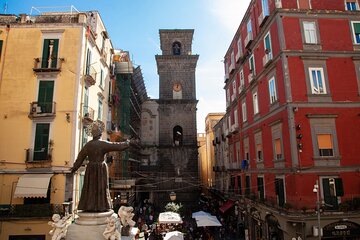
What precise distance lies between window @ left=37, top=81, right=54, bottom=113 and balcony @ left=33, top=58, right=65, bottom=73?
0.85m

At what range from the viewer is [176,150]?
3744 centimetres

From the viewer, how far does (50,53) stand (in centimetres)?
1822

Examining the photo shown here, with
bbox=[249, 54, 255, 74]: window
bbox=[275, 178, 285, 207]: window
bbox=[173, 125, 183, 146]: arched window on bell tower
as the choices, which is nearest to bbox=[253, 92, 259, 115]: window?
bbox=[249, 54, 255, 74]: window

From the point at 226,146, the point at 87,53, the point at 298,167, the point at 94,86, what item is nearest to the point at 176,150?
the point at 226,146

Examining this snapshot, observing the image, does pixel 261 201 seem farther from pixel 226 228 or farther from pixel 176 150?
pixel 176 150

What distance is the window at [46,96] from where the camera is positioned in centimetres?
1738

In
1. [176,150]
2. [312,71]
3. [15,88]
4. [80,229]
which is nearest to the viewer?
[80,229]

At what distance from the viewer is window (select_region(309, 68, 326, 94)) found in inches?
620

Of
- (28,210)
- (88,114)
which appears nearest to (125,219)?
(28,210)

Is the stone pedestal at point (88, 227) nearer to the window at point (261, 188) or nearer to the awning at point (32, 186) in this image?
the awning at point (32, 186)

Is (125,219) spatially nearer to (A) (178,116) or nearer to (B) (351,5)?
(B) (351,5)

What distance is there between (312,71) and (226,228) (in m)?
16.7

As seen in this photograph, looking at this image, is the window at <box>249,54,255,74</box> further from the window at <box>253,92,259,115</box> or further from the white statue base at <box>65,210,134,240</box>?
the white statue base at <box>65,210,134,240</box>

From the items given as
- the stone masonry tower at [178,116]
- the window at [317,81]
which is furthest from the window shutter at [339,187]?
the stone masonry tower at [178,116]
